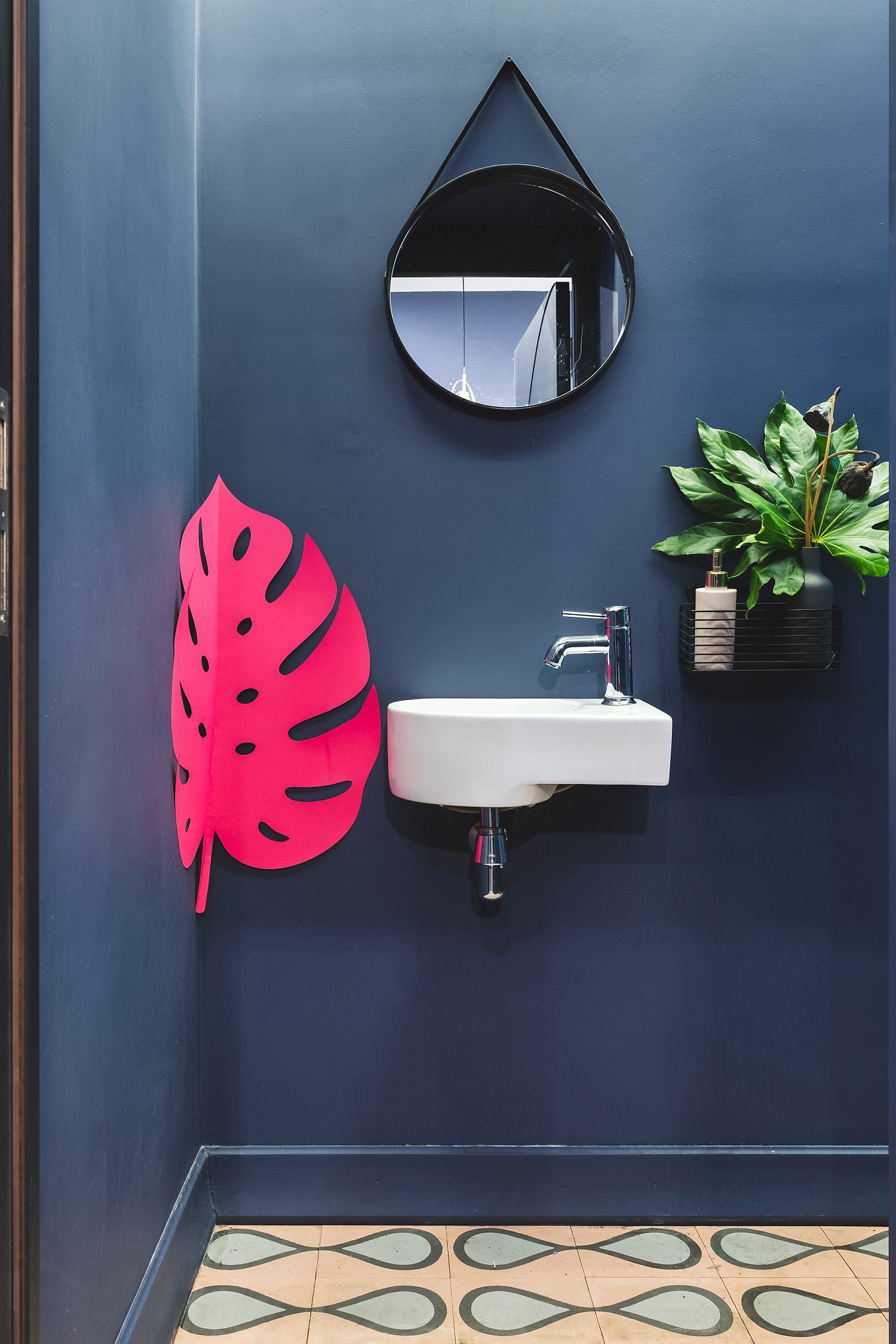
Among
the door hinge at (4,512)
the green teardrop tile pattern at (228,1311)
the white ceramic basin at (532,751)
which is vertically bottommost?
the green teardrop tile pattern at (228,1311)

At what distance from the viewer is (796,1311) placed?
4.62ft

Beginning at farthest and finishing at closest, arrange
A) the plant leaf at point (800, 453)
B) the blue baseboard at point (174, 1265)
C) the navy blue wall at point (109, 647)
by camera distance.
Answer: the plant leaf at point (800, 453) → the blue baseboard at point (174, 1265) → the navy blue wall at point (109, 647)

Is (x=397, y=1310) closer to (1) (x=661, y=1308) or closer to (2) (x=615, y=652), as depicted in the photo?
(1) (x=661, y=1308)

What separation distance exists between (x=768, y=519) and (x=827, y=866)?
67 cm

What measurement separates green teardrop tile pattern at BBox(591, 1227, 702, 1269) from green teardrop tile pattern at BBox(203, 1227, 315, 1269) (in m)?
0.53

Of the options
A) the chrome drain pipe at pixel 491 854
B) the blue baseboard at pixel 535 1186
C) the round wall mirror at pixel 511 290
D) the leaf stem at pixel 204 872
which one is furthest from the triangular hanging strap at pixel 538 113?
the blue baseboard at pixel 535 1186

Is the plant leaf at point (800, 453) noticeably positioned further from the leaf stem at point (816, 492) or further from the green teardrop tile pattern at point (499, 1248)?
the green teardrop tile pattern at point (499, 1248)

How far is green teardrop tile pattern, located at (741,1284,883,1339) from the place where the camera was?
1.37m

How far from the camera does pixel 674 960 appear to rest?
1.67 metres

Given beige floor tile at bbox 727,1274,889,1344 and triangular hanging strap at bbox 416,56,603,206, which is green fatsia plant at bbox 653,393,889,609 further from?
beige floor tile at bbox 727,1274,889,1344

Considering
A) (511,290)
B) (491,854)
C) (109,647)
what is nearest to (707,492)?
(511,290)

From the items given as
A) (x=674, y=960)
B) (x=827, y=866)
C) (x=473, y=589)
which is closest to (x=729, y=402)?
(x=473, y=589)

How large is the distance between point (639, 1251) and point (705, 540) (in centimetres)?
126

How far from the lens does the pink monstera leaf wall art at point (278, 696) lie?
64.8 inches
